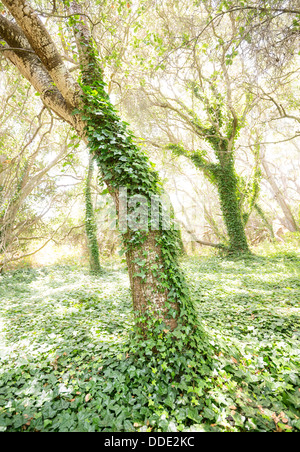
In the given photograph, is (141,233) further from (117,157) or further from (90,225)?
(90,225)

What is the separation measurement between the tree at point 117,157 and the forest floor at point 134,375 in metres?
0.76

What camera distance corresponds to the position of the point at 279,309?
13.1 feet

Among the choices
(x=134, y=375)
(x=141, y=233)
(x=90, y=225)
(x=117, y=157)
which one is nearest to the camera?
(x=134, y=375)

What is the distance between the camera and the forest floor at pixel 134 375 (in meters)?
2.13

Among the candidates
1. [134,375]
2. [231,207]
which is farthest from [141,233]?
[231,207]

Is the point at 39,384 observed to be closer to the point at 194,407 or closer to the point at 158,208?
the point at 194,407

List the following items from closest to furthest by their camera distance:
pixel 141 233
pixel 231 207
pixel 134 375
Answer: pixel 134 375 → pixel 141 233 → pixel 231 207

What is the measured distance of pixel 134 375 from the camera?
260cm

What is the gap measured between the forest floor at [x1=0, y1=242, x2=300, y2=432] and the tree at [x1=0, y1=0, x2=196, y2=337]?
2.49 feet

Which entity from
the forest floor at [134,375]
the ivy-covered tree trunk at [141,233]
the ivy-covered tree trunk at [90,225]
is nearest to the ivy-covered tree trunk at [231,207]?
the forest floor at [134,375]

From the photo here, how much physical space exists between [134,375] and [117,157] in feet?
9.25

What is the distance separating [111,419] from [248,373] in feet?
5.26

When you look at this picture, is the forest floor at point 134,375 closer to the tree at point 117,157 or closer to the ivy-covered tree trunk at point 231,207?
the tree at point 117,157
